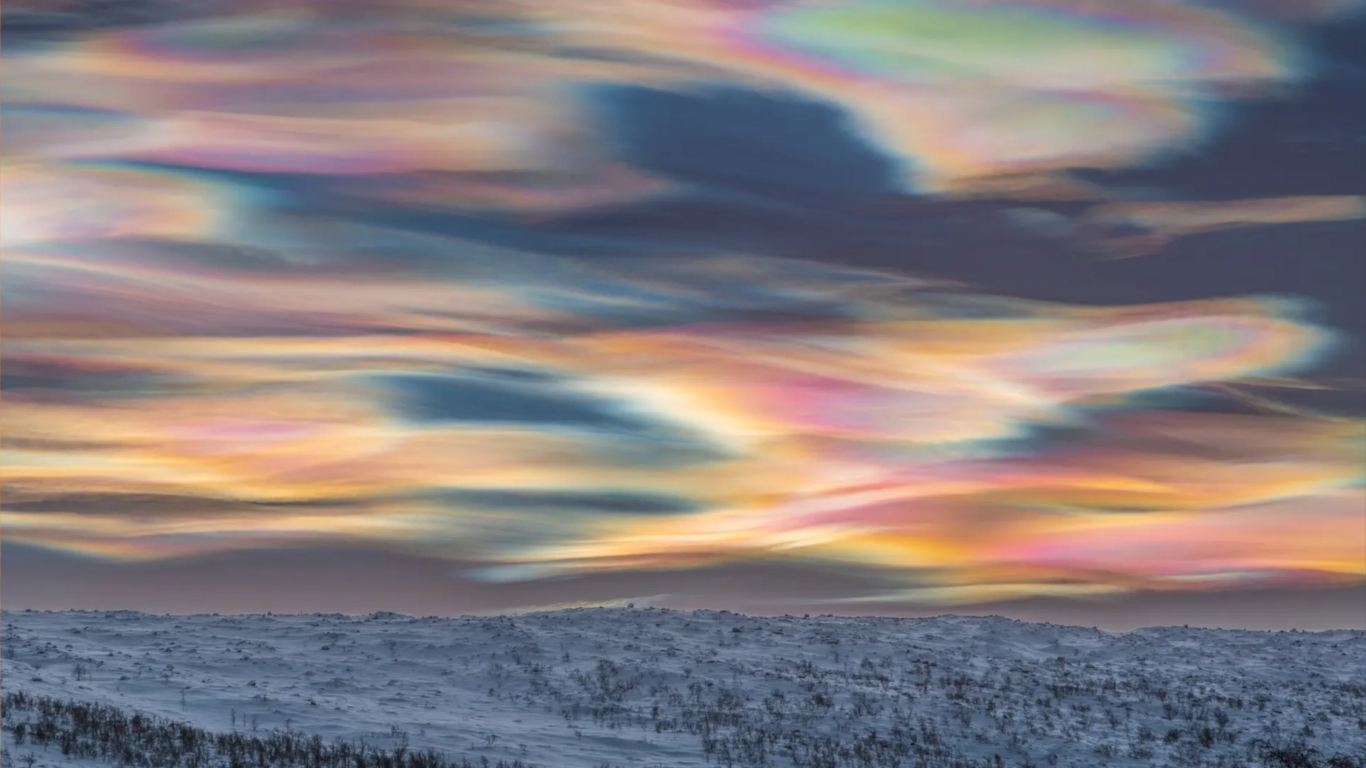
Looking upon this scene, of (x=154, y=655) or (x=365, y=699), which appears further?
(x=154, y=655)

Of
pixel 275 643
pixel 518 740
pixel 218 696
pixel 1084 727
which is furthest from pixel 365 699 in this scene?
pixel 1084 727

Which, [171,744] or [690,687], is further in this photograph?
[690,687]

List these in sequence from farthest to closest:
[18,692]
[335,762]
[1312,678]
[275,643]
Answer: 1. [1312,678]
2. [275,643]
3. [18,692]
4. [335,762]

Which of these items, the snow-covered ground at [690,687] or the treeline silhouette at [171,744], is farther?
the snow-covered ground at [690,687]

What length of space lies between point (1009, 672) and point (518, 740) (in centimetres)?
1474

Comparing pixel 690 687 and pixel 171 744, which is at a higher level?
pixel 690 687

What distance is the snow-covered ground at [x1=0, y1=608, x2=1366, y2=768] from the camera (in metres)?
23.4

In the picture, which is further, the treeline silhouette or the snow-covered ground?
the snow-covered ground

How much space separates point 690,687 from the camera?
2855cm

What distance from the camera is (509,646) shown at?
104ft

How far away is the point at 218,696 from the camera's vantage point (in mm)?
24438

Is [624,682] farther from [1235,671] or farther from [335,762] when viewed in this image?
[1235,671]

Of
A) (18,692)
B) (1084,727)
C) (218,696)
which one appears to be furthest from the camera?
(1084,727)

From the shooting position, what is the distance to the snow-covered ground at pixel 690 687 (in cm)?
2339
